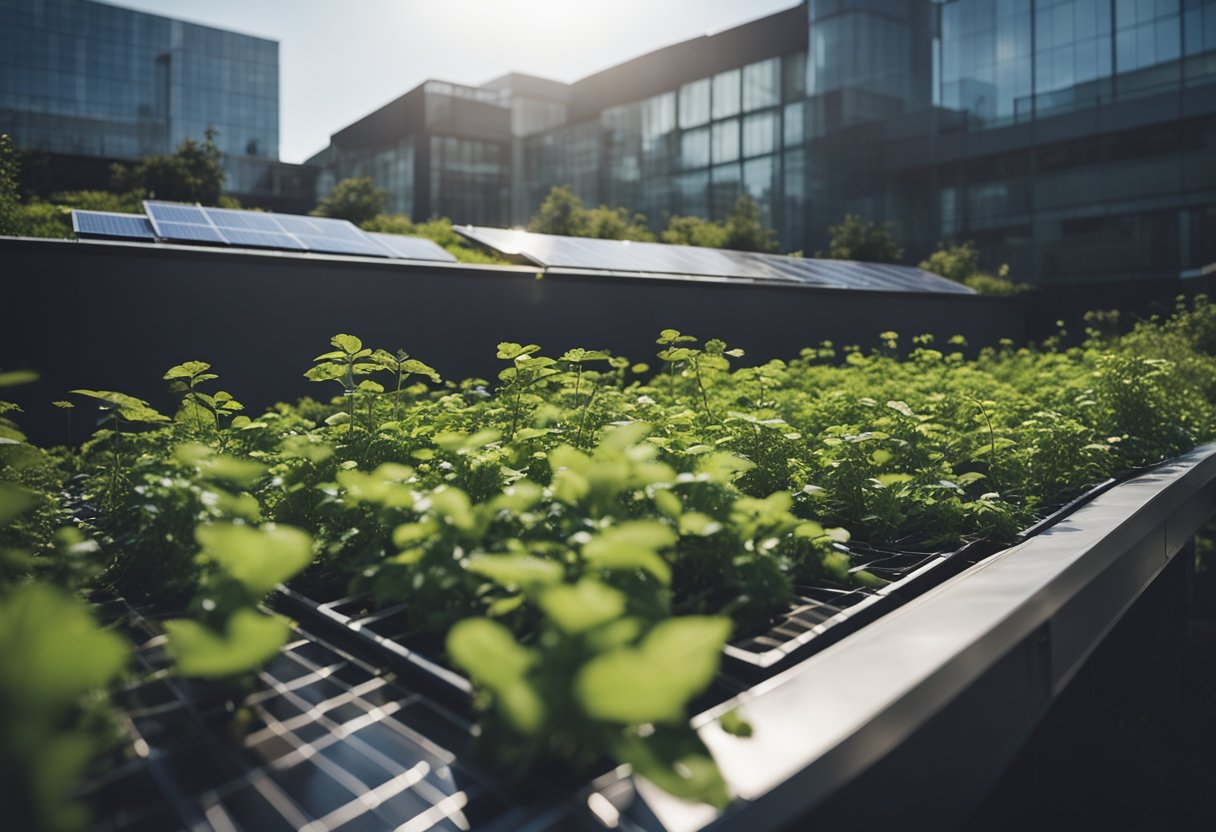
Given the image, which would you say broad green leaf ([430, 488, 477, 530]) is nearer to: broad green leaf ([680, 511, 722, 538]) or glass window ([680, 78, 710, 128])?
broad green leaf ([680, 511, 722, 538])

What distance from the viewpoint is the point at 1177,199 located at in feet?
104

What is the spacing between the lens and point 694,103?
148 ft

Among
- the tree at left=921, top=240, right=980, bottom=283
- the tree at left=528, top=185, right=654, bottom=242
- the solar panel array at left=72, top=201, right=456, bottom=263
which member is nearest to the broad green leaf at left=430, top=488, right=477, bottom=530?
the solar panel array at left=72, top=201, right=456, bottom=263

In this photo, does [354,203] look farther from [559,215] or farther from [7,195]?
[7,195]

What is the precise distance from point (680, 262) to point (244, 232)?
22.1ft

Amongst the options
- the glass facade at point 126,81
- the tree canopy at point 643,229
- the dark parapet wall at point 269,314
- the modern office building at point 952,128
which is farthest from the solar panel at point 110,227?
the glass facade at point 126,81

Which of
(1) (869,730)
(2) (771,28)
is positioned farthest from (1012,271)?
(1) (869,730)

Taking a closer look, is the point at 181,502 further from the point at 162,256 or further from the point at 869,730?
the point at 162,256

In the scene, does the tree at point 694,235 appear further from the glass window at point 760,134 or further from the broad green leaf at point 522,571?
the broad green leaf at point 522,571

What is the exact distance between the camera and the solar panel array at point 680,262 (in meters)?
11.5

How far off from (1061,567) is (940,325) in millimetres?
14381

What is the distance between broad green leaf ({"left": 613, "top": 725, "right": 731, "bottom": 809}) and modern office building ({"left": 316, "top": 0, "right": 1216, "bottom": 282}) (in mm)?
38960

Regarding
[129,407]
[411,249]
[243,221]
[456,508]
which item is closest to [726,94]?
[411,249]

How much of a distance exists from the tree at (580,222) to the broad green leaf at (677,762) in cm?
2029
